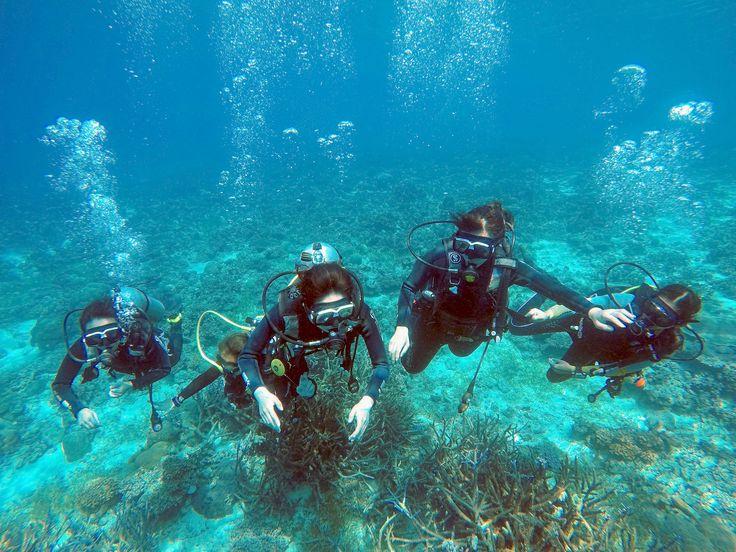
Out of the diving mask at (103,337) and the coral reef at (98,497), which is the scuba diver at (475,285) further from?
the coral reef at (98,497)

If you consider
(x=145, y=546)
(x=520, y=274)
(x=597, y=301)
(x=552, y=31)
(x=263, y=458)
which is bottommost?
(x=145, y=546)

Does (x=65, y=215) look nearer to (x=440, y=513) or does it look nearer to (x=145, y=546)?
(x=145, y=546)

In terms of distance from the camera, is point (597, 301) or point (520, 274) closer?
point (520, 274)

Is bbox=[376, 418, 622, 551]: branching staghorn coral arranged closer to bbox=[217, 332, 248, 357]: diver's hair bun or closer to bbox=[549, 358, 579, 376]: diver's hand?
bbox=[549, 358, 579, 376]: diver's hand

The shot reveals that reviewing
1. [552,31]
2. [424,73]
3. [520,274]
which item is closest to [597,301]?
[520,274]

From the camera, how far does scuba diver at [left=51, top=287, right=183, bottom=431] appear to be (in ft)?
13.5

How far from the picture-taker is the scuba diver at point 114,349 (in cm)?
412

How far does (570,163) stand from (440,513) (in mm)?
32468

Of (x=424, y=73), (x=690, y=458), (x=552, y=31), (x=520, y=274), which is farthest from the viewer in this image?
(x=424, y=73)

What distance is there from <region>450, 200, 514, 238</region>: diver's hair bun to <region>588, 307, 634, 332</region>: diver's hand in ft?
4.61

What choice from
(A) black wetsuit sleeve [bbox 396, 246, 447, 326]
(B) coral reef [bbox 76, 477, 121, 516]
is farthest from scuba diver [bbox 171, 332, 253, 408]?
(B) coral reef [bbox 76, 477, 121, 516]

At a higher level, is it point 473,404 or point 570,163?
point 570,163

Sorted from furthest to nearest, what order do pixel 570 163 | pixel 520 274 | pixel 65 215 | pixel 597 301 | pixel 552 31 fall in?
1. pixel 552 31
2. pixel 570 163
3. pixel 65 215
4. pixel 597 301
5. pixel 520 274

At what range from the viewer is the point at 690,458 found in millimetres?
5910
